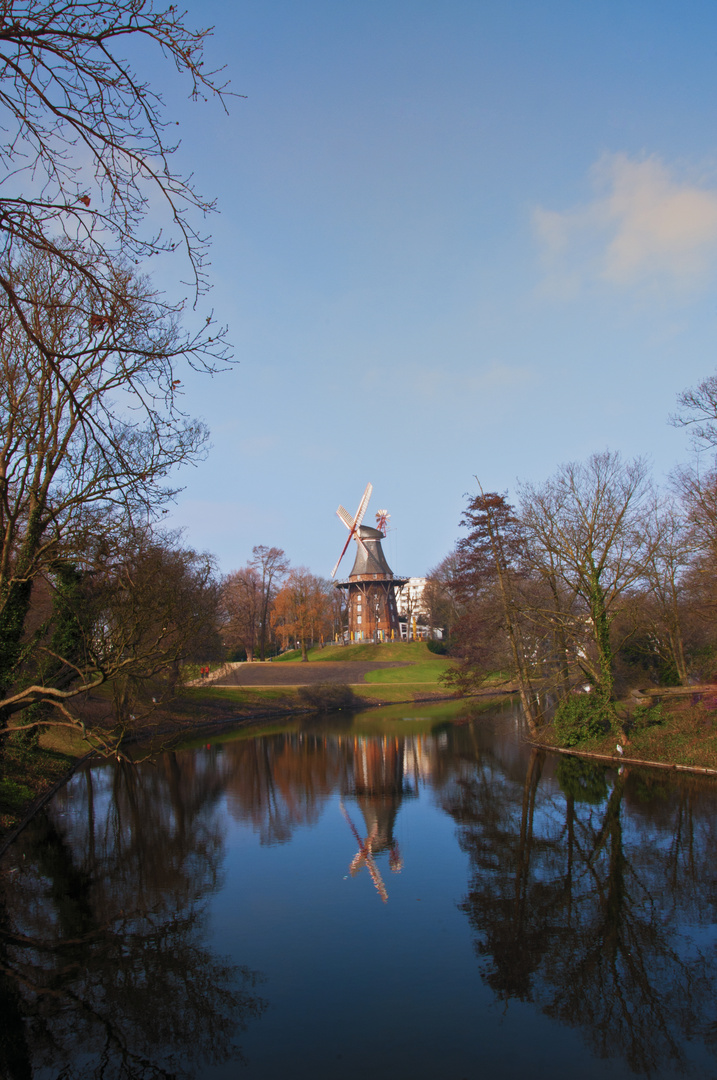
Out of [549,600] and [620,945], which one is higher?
[549,600]

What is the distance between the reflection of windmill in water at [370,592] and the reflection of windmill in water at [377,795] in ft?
139

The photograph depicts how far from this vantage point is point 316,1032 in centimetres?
635

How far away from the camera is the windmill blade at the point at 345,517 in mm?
77125

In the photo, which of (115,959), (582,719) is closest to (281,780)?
(582,719)

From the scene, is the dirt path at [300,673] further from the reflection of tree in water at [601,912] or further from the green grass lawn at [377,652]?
the reflection of tree in water at [601,912]

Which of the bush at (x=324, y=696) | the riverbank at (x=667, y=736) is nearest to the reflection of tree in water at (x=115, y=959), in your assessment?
the riverbank at (x=667, y=736)

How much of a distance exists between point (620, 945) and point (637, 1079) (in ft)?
8.41

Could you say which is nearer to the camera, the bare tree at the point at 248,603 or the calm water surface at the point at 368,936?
the calm water surface at the point at 368,936

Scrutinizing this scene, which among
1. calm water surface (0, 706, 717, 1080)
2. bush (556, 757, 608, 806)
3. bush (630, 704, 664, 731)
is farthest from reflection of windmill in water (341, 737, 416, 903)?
bush (630, 704, 664, 731)

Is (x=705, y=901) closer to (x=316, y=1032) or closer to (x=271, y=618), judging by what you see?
(x=316, y=1032)

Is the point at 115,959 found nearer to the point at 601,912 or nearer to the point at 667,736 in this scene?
the point at 601,912

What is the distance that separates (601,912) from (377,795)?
29.6 ft

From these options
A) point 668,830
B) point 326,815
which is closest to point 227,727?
point 326,815

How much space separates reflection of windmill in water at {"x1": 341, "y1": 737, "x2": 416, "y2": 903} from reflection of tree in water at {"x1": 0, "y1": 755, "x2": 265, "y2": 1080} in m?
2.66
